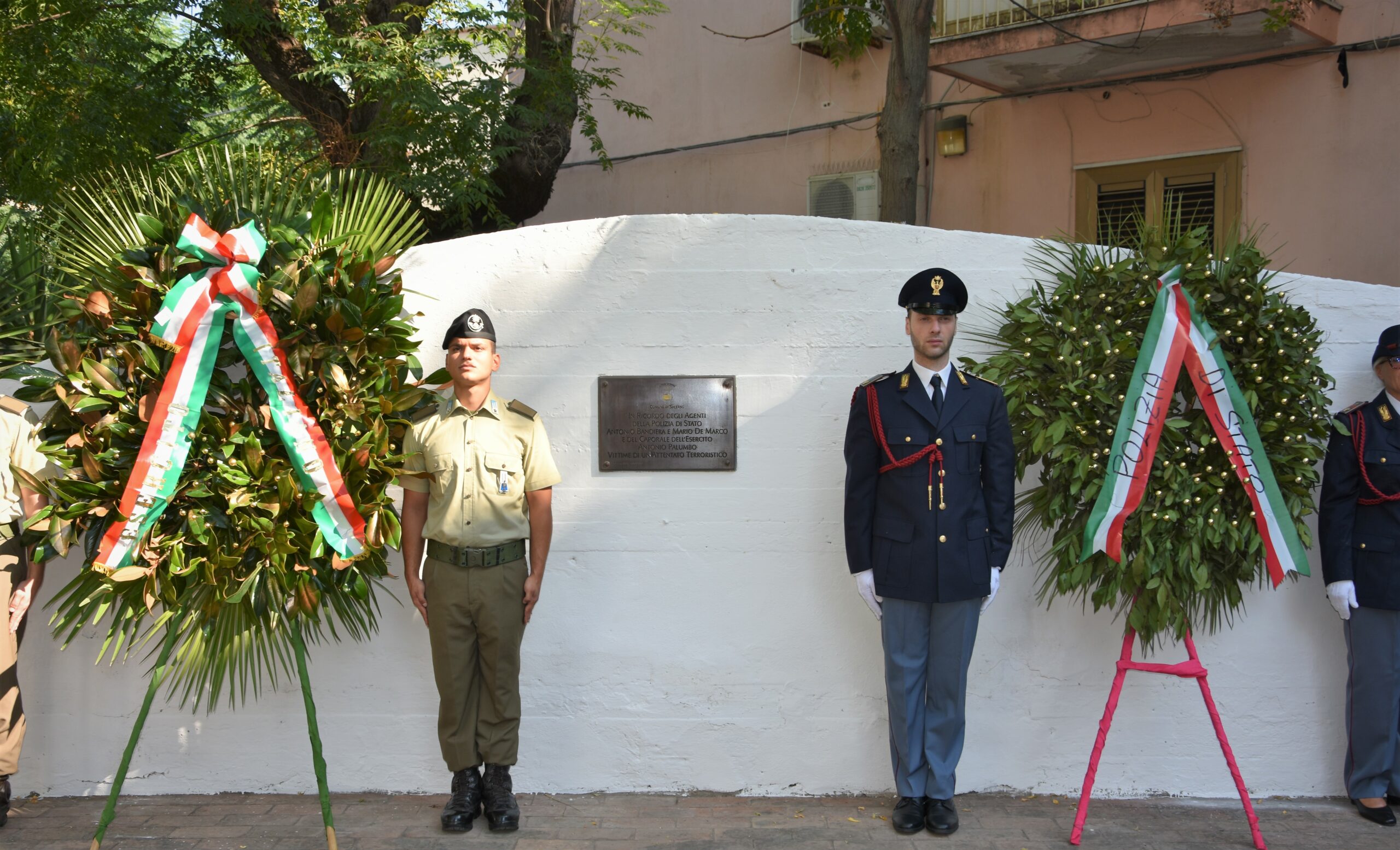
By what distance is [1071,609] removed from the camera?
410 cm

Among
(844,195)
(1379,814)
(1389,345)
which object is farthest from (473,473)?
(844,195)

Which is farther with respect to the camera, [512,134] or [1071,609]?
[512,134]

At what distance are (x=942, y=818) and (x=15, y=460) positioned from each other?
3300 mm

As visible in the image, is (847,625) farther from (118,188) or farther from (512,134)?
(512,134)

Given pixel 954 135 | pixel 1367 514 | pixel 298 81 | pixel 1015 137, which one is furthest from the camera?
pixel 954 135

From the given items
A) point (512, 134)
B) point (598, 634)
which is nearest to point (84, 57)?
point (512, 134)

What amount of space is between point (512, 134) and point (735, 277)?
3.52 metres

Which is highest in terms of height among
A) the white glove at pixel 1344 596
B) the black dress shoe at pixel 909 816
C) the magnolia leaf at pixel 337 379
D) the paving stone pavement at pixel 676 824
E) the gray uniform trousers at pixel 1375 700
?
the magnolia leaf at pixel 337 379

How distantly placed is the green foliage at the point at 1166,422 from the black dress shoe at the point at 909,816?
0.88 metres

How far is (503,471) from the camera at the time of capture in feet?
12.1

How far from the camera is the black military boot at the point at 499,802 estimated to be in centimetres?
370

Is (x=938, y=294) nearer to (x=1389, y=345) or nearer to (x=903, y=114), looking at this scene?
(x=1389, y=345)

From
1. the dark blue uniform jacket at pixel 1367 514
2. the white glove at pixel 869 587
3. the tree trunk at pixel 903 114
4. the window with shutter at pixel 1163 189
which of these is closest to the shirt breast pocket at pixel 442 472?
the white glove at pixel 869 587

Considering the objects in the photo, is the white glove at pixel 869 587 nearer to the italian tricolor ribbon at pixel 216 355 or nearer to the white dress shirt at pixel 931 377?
the white dress shirt at pixel 931 377
